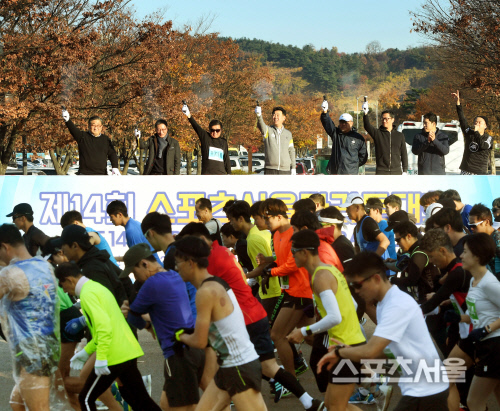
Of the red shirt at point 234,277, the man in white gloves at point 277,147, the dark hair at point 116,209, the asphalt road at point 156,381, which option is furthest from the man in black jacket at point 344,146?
the red shirt at point 234,277

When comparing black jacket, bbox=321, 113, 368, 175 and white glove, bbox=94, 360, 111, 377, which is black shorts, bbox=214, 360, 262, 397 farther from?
black jacket, bbox=321, 113, 368, 175

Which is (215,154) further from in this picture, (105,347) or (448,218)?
(105,347)

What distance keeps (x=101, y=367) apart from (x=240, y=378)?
1012 mm

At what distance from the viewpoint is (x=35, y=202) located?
11477 millimetres

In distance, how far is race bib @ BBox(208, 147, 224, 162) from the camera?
12.3 m

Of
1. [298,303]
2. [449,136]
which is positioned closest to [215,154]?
[298,303]

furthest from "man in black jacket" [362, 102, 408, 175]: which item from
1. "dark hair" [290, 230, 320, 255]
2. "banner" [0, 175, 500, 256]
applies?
"dark hair" [290, 230, 320, 255]

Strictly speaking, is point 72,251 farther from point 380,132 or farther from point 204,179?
point 380,132

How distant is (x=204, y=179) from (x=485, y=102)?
30510 mm

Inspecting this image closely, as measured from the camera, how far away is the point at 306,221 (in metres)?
6.54

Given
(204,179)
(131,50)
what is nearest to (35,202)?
(204,179)

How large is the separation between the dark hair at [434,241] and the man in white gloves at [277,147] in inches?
267

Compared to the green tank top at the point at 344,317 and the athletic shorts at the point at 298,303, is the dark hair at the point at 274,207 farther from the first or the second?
the green tank top at the point at 344,317

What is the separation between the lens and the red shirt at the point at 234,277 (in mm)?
5816
